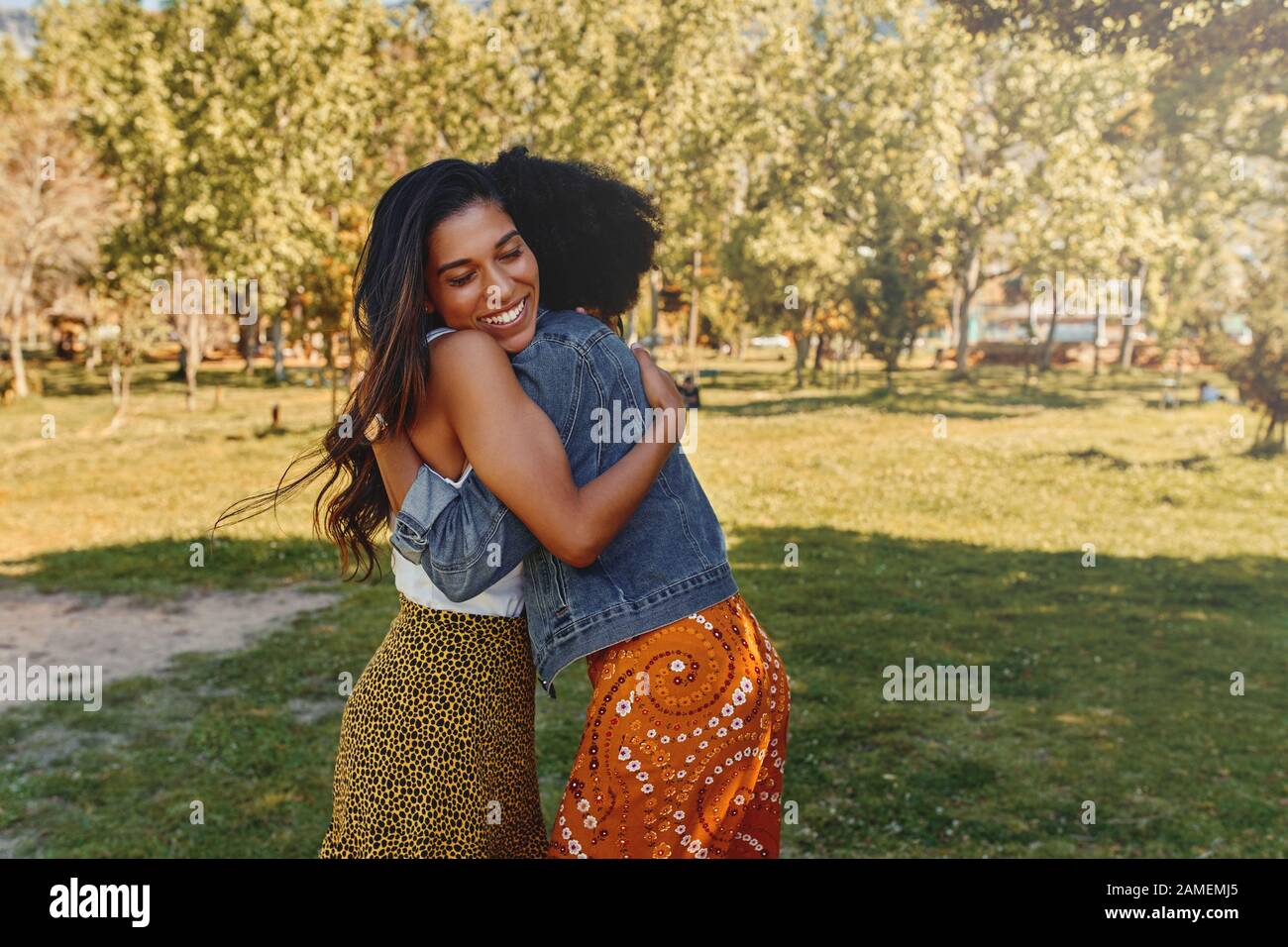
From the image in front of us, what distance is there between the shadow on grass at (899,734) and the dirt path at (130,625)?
1.44 ft

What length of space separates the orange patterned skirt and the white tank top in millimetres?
290

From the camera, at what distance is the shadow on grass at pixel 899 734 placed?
21.4 feet

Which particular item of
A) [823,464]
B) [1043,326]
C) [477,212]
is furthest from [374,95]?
[1043,326]

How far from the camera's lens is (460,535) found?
2748mm

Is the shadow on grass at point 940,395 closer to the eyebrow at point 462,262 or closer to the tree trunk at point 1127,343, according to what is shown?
the tree trunk at point 1127,343

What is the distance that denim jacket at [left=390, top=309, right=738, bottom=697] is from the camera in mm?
2768

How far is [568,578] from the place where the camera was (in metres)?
2.86

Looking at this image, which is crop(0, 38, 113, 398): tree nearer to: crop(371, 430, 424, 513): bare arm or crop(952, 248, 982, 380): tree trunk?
crop(952, 248, 982, 380): tree trunk

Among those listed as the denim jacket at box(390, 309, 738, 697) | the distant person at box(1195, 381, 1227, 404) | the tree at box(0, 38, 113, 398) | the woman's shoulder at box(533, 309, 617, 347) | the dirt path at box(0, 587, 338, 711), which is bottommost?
the dirt path at box(0, 587, 338, 711)

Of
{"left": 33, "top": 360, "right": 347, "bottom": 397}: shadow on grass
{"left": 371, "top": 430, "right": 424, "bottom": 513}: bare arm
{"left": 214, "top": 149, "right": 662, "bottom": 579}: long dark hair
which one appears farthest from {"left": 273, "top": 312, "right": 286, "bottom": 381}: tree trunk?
{"left": 371, "top": 430, "right": 424, "bottom": 513}: bare arm
